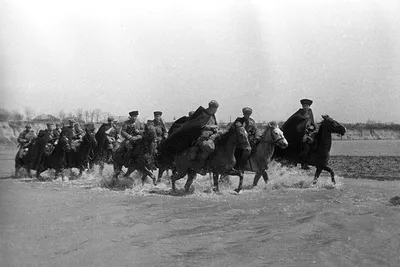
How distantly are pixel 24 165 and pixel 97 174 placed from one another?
278 centimetres

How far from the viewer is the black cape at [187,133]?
39.7 ft

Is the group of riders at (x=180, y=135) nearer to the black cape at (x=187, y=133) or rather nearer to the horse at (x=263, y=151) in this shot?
the black cape at (x=187, y=133)

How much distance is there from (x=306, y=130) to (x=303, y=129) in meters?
0.10

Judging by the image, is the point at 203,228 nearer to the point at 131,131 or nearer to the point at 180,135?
the point at 180,135

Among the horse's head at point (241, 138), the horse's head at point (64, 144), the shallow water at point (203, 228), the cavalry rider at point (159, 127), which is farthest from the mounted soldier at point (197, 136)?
the horse's head at point (64, 144)

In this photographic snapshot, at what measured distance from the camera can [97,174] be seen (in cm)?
1791

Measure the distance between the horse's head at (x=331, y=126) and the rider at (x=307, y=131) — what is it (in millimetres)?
395

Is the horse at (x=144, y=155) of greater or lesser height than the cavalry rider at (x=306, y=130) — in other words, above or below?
below

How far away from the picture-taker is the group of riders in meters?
11.8

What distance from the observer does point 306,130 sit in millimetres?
13680

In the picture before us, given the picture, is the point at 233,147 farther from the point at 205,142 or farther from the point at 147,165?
the point at 147,165

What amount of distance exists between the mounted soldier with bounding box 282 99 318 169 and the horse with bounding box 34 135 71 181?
7.28 metres

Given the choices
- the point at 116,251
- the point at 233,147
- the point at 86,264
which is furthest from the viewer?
the point at 233,147

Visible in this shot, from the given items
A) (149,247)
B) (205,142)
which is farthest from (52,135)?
(149,247)
